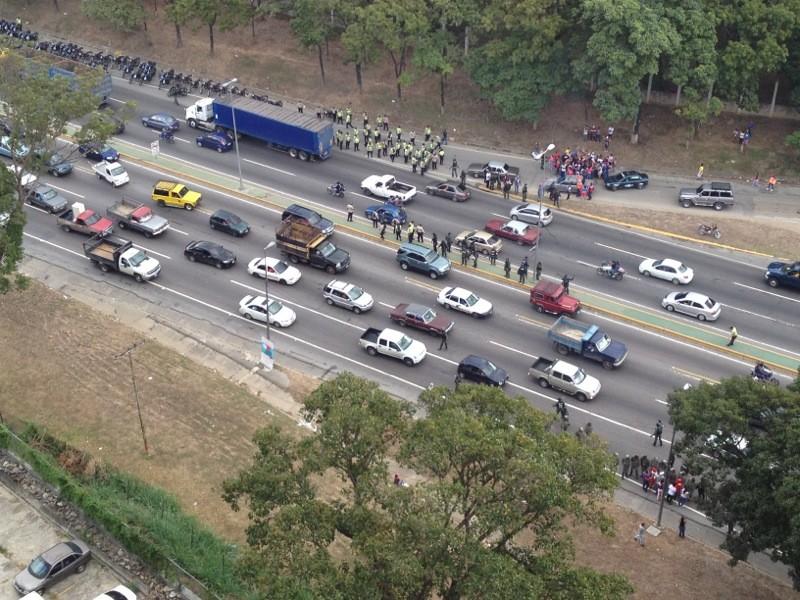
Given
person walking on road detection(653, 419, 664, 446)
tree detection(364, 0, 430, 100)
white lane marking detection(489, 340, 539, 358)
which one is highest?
tree detection(364, 0, 430, 100)

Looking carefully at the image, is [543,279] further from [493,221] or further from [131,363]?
[131,363]

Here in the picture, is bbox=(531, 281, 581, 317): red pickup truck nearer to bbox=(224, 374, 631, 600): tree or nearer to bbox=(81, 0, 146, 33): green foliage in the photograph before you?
bbox=(224, 374, 631, 600): tree

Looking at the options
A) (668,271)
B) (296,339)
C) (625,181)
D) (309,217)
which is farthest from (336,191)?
(668,271)

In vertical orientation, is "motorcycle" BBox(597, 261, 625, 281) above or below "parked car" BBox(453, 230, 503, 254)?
below

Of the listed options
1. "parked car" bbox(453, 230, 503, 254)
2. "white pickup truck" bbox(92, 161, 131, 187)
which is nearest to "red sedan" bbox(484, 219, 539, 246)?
"parked car" bbox(453, 230, 503, 254)

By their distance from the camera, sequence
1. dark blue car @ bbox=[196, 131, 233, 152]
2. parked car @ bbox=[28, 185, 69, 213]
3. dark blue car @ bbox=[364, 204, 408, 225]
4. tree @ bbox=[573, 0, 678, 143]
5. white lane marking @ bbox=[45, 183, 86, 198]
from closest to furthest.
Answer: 1. dark blue car @ bbox=[364, 204, 408, 225]
2. parked car @ bbox=[28, 185, 69, 213]
3. tree @ bbox=[573, 0, 678, 143]
4. white lane marking @ bbox=[45, 183, 86, 198]
5. dark blue car @ bbox=[196, 131, 233, 152]

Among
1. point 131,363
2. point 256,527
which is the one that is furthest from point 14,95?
point 256,527

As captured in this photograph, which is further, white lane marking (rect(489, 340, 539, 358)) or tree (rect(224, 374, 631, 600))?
white lane marking (rect(489, 340, 539, 358))

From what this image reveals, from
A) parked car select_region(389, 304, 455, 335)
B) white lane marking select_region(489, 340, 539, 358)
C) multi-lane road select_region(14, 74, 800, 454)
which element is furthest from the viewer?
parked car select_region(389, 304, 455, 335)
